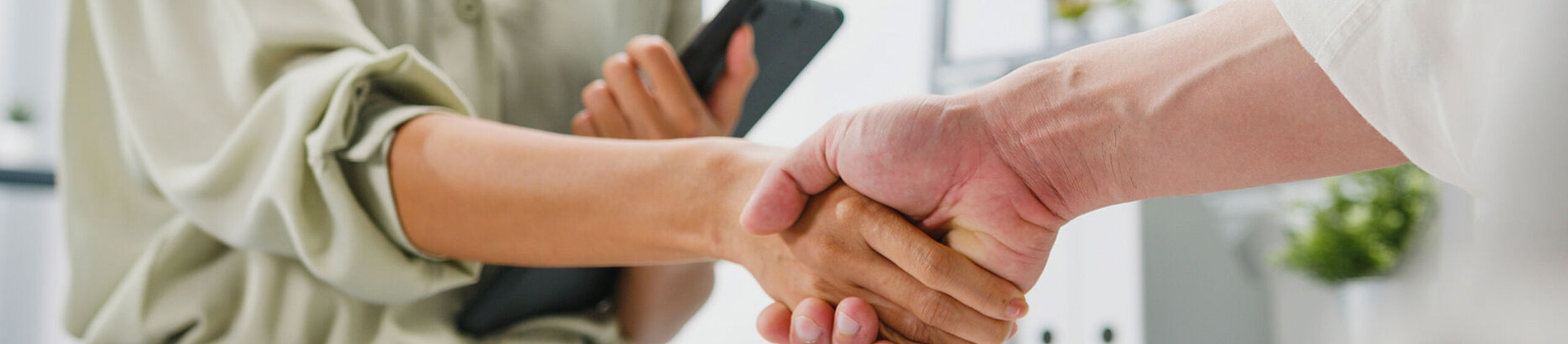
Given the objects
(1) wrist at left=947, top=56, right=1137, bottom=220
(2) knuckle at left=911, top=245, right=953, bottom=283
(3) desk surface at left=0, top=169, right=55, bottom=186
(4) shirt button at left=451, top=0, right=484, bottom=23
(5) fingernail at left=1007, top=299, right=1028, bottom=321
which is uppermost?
(1) wrist at left=947, top=56, right=1137, bottom=220

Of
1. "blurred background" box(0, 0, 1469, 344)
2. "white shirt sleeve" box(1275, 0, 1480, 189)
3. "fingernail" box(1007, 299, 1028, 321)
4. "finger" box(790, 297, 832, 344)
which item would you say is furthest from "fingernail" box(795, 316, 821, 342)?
"blurred background" box(0, 0, 1469, 344)

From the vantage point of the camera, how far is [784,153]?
2.13 feet

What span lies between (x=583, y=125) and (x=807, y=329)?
281mm

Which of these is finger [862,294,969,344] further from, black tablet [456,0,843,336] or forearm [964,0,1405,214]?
black tablet [456,0,843,336]

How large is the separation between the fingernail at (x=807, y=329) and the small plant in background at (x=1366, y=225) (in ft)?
5.04

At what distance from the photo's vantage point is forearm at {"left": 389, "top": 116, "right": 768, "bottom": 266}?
1.99ft

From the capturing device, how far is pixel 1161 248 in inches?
73.8

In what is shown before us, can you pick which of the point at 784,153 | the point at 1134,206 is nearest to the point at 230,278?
the point at 784,153

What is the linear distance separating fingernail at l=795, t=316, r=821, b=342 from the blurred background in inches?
53.3

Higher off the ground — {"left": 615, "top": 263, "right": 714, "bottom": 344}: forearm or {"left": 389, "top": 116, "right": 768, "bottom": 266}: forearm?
{"left": 389, "top": 116, "right": 768, "bottom": 266}: forearm

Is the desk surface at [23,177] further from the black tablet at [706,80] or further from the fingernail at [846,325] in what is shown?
the fingernail at [846,325]

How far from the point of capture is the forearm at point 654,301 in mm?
815

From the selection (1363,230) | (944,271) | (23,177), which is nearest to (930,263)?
(944,271)

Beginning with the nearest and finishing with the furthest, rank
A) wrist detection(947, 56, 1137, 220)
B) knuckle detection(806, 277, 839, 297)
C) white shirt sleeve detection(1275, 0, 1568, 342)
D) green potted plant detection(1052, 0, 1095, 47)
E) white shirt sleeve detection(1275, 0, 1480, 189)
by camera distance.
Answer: white shirt sleeve detection(1275, 0, 1568, 342) < white shirt sleeve detection(1275, 0, 1480, 189) < wrist detection(947, 56, 1137, 220) < knuckle detection(806, 277, 839, 297) < green potted plant detection(1052, 0, 1095, 47)
